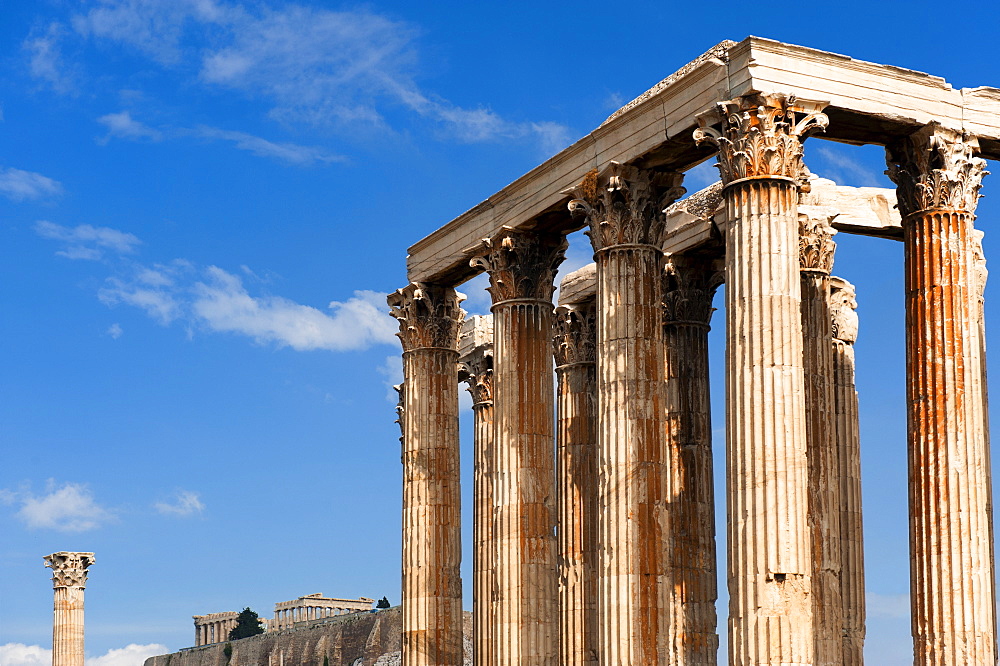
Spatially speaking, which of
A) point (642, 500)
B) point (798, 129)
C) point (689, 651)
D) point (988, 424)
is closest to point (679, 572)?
point (689, 651)

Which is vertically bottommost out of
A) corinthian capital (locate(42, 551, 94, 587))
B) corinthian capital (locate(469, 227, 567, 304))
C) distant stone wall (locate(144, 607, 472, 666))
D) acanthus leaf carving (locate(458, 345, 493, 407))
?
distant stone wall (locate(144, 607, 472, 666))

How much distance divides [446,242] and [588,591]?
27.2 ft

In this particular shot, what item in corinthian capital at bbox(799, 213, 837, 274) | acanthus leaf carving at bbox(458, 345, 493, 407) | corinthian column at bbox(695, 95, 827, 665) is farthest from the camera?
acanthus leaf carving at bbox(458, 345, 493, 407)

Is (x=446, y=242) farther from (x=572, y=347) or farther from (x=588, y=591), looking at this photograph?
(x=588, y=591)

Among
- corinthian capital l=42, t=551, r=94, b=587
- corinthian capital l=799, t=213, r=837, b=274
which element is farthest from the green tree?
corinthian capital l=799, t=213, r=837, b=274

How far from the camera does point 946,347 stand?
29734 millimetres

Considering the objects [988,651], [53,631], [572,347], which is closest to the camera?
[988,651]

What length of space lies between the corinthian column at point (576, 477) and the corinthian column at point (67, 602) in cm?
2685

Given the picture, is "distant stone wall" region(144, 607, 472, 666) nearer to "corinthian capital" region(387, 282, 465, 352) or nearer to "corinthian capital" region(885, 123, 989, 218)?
"corinthian capital" region(387, 282, 465, 352)

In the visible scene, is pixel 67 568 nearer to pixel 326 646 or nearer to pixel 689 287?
pixel 326 646

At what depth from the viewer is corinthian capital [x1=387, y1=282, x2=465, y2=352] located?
133 feet

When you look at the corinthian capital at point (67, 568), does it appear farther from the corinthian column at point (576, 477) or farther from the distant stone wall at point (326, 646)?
the corinthian column at point (576, 477)

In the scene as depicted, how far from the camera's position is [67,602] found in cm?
6297

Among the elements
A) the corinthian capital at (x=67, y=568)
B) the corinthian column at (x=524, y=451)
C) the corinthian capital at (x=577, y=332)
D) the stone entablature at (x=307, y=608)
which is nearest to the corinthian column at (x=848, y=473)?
the corinthian capital at (x=577, y=332)
